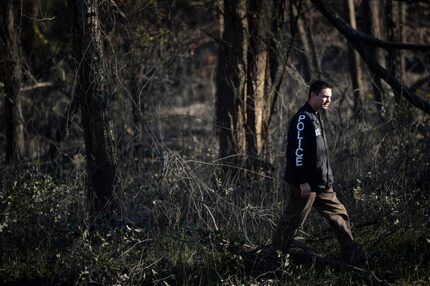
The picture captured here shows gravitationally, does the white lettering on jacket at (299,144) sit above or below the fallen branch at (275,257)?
above

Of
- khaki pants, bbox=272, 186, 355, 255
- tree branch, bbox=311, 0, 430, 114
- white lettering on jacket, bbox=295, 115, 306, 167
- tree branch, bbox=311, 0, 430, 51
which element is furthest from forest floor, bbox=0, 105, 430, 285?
tree branch, bbox=311, 0, 430, 51

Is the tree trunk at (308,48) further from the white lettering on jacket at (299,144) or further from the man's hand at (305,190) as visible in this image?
the man's hand at (305,190)

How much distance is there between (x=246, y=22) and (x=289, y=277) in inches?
187

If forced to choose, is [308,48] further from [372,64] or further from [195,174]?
[195,174]

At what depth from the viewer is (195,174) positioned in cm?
857

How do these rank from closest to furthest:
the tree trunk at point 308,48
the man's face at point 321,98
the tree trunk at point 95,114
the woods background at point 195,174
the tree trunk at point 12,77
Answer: the man's face at point 321,98
the woods background at point 195,174
the tree trunk at point 95,114
the tree trunk at point 12,77
the tree trunk at point 308,48

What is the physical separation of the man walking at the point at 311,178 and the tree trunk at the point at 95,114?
2.40 metres

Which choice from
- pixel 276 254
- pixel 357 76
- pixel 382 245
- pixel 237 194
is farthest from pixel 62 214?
pixel 357 76

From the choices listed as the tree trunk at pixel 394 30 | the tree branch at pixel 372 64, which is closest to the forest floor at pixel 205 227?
the tree branch at pixel 372 64

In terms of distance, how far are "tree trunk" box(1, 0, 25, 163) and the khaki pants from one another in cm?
595

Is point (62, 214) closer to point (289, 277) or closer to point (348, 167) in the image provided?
point (289, 277)

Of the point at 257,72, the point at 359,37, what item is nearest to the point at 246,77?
the point at 257,72

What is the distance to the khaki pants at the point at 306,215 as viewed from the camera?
7039 millimetres

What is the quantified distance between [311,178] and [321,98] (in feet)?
2.72
